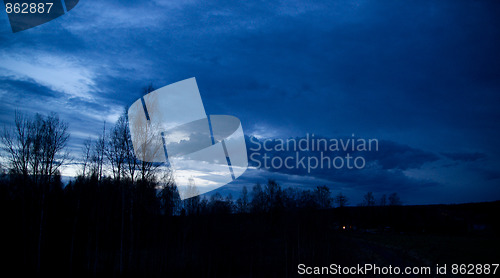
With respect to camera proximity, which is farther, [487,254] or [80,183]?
[487,254]

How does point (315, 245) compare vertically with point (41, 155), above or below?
below

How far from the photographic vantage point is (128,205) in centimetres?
1473

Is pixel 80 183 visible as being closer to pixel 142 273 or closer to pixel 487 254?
pixel 142 273

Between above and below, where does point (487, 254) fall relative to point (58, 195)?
below

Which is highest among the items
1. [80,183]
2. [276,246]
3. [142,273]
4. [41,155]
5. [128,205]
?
[41,155]

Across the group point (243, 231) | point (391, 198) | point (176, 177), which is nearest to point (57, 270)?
point (176, 177)

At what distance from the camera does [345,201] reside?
3226 inches

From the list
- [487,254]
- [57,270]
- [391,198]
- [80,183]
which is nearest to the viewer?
[57,270]

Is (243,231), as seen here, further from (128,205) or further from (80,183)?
(80,183)

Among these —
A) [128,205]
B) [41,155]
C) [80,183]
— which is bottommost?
[128,205]

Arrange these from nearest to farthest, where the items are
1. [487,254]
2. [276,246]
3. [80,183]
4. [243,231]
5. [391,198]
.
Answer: [80,183]
[243,231]
[487,254]
[276,246]
[391,198]

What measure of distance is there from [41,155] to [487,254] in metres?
32.7

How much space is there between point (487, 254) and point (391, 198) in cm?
8632

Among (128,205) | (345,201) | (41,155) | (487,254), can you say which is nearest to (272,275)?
(128,205)
